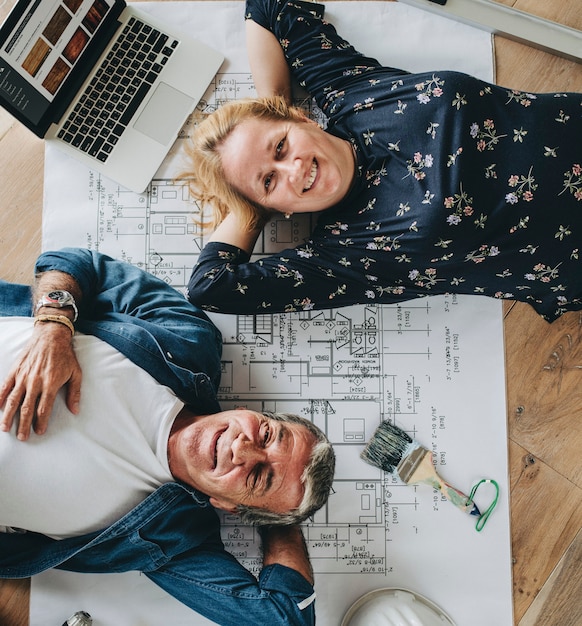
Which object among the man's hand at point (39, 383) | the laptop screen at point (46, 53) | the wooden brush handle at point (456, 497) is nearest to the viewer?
the man's hand at point (39, 383)

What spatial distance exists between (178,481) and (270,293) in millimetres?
428

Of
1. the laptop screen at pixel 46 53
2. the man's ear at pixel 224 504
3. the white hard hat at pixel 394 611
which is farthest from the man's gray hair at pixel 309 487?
the laptop screen at pixel 46 53

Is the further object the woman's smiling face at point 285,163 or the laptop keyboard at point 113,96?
the laptop keyboard at point 113,96

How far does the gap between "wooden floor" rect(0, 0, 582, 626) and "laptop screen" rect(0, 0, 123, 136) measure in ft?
0.43

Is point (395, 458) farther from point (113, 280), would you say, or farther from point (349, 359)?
point (113, 280)

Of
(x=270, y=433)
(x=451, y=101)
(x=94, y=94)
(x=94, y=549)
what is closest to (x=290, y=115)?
(x=451, y=101)

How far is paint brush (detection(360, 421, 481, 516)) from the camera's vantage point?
1.25 meters

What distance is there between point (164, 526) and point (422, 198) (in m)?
0.82

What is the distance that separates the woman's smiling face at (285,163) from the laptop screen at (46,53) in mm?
477

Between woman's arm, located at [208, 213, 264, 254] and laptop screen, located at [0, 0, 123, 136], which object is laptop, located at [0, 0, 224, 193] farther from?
woman's arm, located at [208, 213, 264, 254]

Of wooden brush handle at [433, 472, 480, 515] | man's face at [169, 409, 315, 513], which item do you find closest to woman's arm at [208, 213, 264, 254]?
man's face at [169, 409, 315, 513]

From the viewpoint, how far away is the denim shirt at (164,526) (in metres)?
1.09

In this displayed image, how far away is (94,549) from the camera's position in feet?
3.70

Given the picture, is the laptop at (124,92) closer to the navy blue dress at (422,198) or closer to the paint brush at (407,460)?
the navy blue dress at (422,198)
